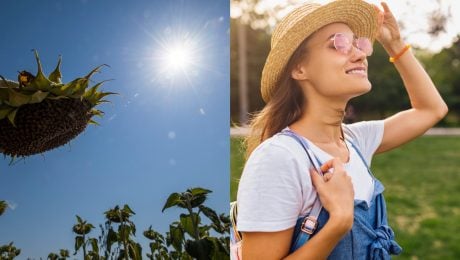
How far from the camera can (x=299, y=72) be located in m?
1.70

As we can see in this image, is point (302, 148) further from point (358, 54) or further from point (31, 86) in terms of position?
point (31, 86)

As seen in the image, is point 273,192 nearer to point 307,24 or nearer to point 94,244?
point 307,24

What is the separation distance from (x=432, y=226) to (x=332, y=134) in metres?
1.69

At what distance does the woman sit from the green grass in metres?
0.64

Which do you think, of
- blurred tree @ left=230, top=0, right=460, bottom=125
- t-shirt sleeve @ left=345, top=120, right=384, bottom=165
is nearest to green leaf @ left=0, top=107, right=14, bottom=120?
t-shirt sleeve @ left=345, top=120, right=384, bottom=165

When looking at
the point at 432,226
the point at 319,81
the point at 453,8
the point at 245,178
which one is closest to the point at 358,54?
the point at 319,81

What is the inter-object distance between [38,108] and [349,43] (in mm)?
700

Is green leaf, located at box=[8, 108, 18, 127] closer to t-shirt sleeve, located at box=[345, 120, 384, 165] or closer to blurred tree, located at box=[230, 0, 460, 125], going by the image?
t-shirt sleeve, located at box=[345, 120, 384, 165]

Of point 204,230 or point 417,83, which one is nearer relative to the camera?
point 417,83

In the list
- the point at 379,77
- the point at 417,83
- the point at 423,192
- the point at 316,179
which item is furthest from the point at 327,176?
the point at 423,192

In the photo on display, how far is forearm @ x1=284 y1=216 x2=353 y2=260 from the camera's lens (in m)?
1.54

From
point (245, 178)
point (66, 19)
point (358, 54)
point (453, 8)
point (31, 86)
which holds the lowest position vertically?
point (245, 178)

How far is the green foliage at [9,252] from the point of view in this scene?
5.98 feet

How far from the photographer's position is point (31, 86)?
147 centimetres
